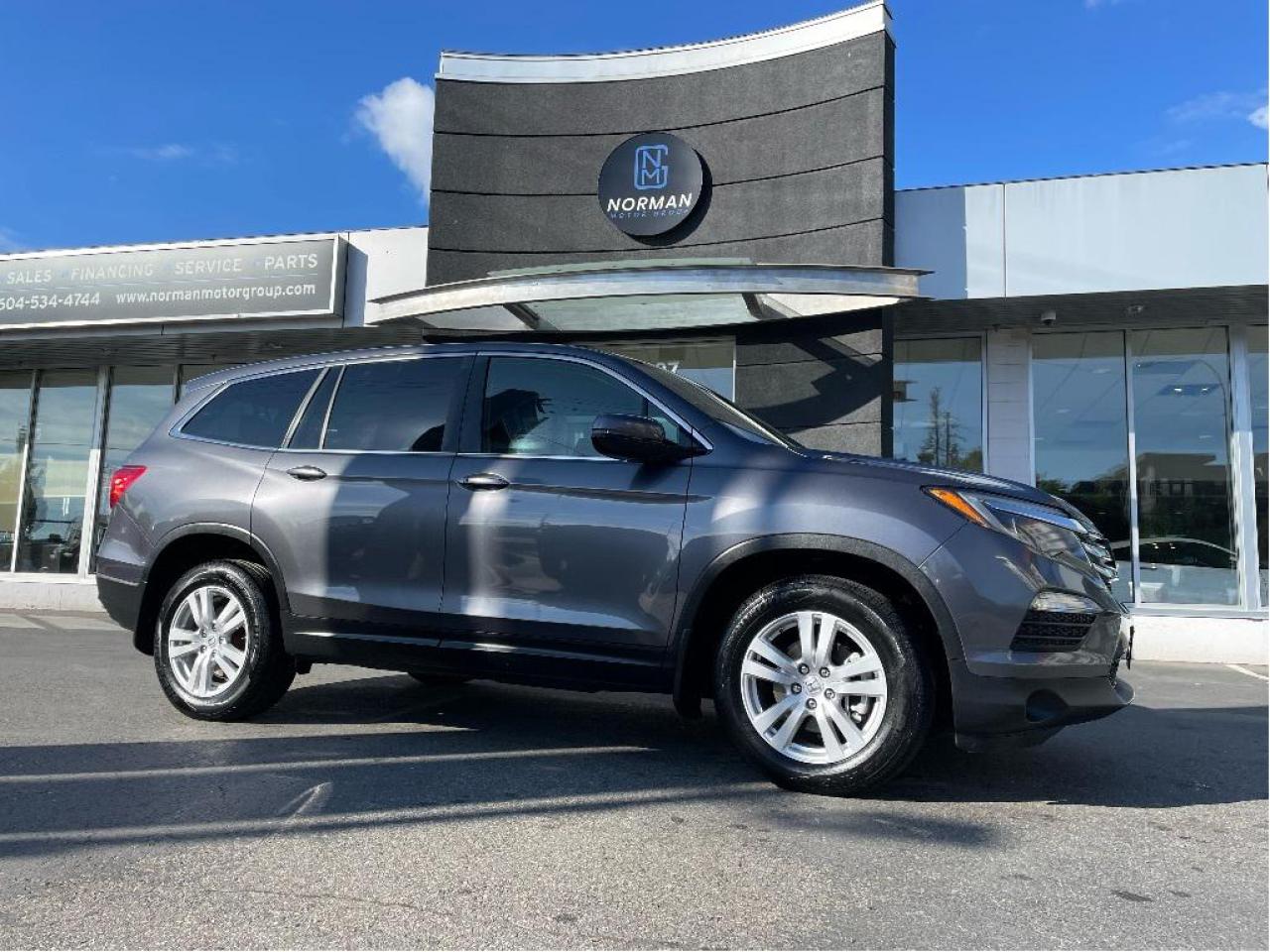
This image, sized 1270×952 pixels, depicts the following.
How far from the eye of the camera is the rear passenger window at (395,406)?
428 centimetres

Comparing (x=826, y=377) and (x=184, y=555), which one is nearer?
(x=184, y=555)

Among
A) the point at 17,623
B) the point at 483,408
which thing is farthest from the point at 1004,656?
the point at 17,623

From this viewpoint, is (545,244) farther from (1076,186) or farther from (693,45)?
(1076,186)

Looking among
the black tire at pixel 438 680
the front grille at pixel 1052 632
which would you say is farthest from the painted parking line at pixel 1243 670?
the black tire at pixel 438 680

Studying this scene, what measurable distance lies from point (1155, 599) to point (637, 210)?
287 inches

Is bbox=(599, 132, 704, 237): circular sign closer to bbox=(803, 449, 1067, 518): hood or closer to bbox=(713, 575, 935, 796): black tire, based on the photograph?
bbox=(803, 449, 1067, 518): hood

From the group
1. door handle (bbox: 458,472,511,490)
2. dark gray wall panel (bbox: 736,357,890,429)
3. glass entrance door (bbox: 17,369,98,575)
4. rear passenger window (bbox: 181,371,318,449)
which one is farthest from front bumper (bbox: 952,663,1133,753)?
glass entrance door (bbox: 17,369,98,575)

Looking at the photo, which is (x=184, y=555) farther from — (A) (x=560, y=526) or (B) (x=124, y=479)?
(A) (x=560, y=526)

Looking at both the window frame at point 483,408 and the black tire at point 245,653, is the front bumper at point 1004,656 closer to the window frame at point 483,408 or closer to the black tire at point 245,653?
the window frame at point 483,408

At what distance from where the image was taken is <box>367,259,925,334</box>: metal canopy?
8688 millimetres

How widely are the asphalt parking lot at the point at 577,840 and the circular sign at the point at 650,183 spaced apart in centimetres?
704

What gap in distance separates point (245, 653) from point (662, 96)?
27.7 feet

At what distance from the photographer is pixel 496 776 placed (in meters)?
3.63

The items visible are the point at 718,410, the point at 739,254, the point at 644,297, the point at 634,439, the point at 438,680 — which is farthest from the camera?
the point at 739,254
